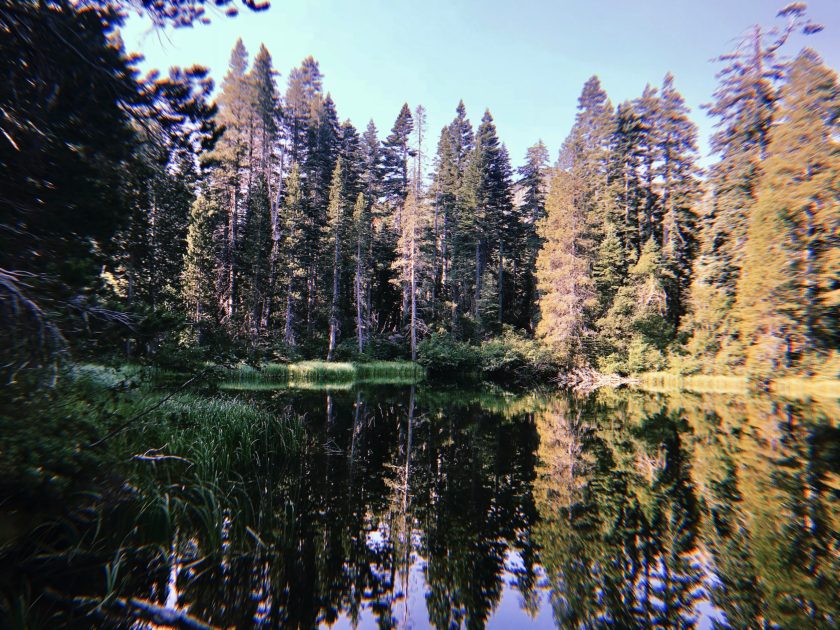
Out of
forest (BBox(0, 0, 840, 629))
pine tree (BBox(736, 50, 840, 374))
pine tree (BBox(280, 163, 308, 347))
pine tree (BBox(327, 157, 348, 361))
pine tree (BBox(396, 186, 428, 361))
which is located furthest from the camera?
pine tree (BBox(396, 186, 428, 361))

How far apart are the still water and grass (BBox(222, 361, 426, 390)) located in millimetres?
13162

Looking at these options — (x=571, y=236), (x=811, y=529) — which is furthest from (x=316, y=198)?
(x=811, y=529)

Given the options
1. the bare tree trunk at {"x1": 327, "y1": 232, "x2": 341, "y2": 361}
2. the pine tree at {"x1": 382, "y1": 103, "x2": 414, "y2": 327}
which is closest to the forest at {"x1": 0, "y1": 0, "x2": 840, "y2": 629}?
the bare tree trunk at {"x1": 327, "y1": 232, "x2": 341, "y2": 361}

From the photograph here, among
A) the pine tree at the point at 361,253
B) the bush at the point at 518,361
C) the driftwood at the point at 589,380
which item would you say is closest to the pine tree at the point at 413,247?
the pine tree at the point at 361,253

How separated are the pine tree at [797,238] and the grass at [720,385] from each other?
13382 millimetres

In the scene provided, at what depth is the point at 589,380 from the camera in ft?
98.3

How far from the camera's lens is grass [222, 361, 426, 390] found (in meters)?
23.3

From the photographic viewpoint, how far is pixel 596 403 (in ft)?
69.3

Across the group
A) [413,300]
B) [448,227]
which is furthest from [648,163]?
[413,300]

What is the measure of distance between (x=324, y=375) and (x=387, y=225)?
63.7 ft

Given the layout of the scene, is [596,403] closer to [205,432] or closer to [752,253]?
[752,253]

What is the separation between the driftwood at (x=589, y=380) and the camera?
29.1 metres

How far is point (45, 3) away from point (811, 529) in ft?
40.9

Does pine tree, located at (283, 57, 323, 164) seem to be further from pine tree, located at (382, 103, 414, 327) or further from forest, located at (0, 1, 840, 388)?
pine tree, located at (382, 103, 414, 327)
